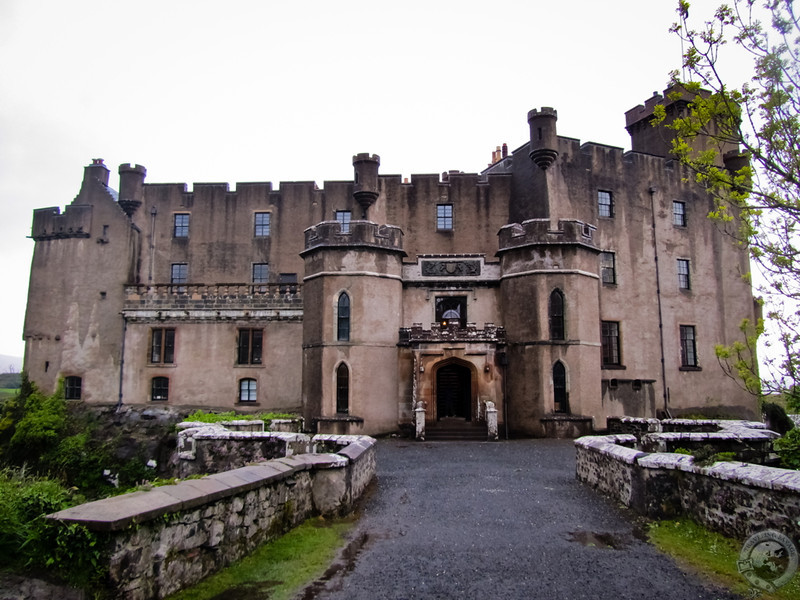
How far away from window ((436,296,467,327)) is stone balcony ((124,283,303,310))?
6746 mm

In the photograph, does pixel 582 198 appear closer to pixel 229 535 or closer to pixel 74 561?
pixel 229 535

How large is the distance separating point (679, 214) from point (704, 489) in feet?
82.6

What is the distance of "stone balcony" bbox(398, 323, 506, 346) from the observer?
953 inches

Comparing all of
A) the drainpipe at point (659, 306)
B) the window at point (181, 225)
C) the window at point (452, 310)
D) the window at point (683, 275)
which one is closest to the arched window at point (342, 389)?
the window at point (452, 310)

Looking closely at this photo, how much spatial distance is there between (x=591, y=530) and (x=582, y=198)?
851 inches

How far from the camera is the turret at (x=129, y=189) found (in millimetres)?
30641

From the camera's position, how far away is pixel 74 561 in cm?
547

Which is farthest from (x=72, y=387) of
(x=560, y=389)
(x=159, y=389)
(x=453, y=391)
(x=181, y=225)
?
(x=560, y=389)

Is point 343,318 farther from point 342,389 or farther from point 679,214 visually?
point 679,214

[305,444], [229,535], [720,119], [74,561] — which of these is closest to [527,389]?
[305,444]

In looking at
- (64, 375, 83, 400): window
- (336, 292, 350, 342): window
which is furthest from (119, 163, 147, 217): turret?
(336, 292, 350, 342): window

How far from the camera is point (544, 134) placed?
27438 mm

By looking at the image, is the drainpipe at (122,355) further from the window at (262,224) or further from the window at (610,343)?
the window at (610,343)

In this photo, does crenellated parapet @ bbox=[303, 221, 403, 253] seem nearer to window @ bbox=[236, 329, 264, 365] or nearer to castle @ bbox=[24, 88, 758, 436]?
castle @ bbox=[24, 88, 758, 436]
